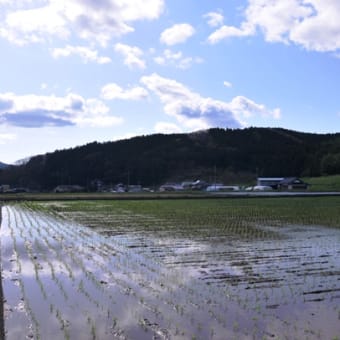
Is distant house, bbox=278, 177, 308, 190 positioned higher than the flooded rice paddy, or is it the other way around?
distant house, bbox=278, 177, 308, 190

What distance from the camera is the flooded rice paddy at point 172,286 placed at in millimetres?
5930

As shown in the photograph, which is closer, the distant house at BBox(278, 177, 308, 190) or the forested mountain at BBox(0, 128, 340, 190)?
the distant house at BBox(278, 177, 308, 190)

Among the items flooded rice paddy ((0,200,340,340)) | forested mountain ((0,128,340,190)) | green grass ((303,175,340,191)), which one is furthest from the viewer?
forested mountain ((0,128,340,190))

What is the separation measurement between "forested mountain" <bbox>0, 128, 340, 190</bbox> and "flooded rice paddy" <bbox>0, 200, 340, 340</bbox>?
97123mm

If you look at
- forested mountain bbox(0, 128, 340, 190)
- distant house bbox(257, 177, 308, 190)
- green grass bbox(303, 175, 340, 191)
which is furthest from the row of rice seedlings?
forested mountain bbox(0, 128, 340, 190)

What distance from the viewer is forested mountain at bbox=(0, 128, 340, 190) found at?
387 ft

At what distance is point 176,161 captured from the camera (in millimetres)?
131500

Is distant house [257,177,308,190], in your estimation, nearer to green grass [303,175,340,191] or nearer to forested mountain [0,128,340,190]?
green grass [303,175,340,191]

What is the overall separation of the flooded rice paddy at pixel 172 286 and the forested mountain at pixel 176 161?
97.1 meters

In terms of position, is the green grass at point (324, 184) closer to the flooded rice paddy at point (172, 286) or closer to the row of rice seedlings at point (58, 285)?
the flooded rice paddy at point (172, 286)

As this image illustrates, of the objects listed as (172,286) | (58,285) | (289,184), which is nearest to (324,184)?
(289,184)

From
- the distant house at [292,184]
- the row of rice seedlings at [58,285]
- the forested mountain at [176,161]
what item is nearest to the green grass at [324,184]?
the distant house at [292,184]

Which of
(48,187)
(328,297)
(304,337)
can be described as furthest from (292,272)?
(48,187)

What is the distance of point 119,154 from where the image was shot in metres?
132
